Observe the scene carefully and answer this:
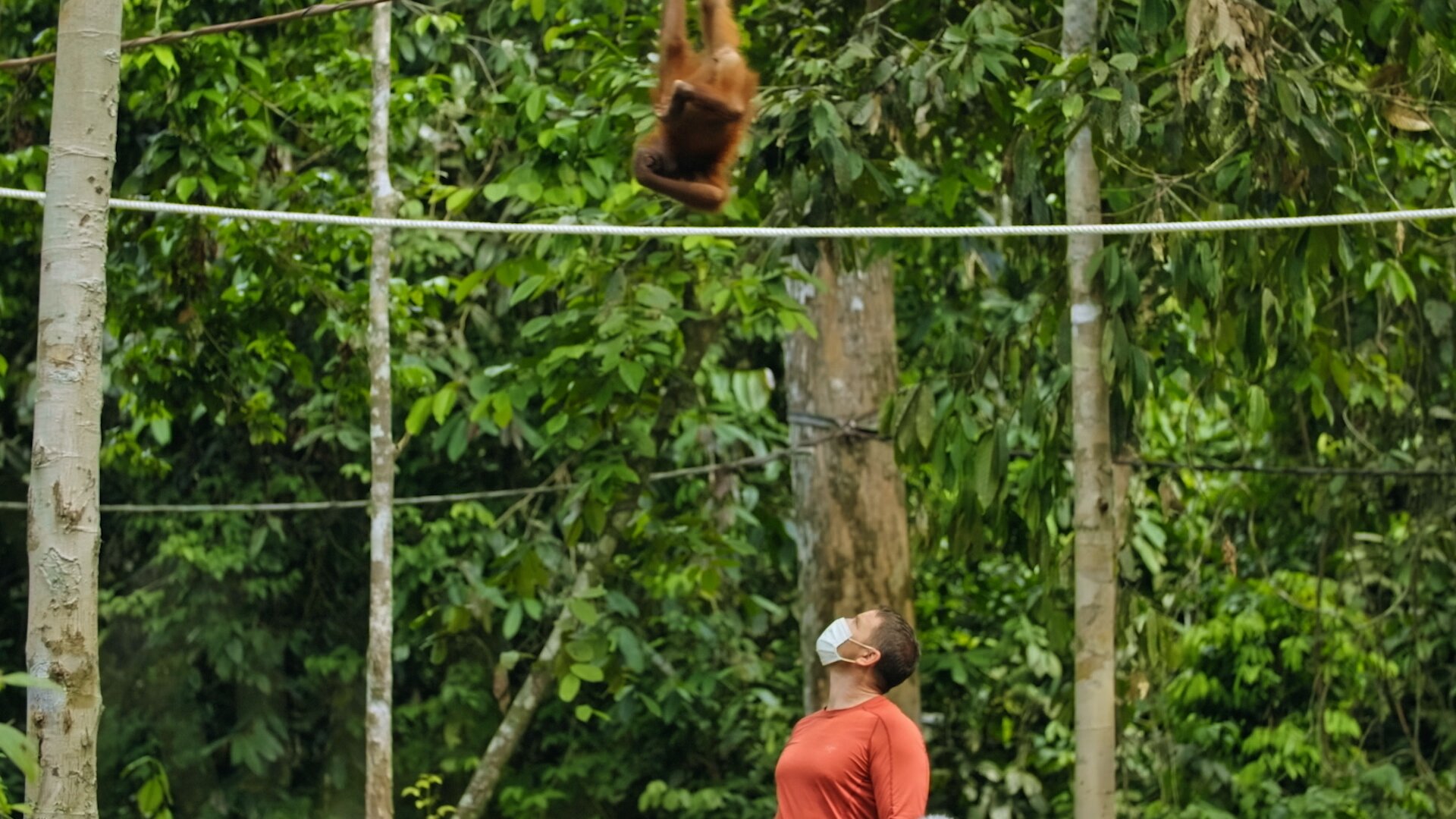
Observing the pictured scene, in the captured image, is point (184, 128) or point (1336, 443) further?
point (1336, 443)

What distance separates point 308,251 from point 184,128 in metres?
0.64

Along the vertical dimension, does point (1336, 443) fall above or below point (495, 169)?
below

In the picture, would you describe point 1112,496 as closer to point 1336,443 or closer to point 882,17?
point 882,17

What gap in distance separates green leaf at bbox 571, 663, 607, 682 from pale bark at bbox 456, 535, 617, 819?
0.67 meters

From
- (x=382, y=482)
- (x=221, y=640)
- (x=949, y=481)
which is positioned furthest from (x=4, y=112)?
(x=949, y=481)

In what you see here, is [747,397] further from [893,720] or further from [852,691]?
[893,720]

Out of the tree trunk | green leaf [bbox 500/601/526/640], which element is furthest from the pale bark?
the tree trunk

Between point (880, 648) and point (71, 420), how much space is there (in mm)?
1563

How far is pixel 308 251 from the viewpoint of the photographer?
5785 millimetres

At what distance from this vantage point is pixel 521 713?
6.62 metres

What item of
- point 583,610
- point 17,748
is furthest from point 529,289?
point 17,748

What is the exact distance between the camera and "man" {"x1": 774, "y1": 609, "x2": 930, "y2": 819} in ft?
9.55

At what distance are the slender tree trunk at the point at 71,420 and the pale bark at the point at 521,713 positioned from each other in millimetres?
3232

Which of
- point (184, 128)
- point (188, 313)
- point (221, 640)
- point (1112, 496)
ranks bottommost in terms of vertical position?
point (221, 640)
